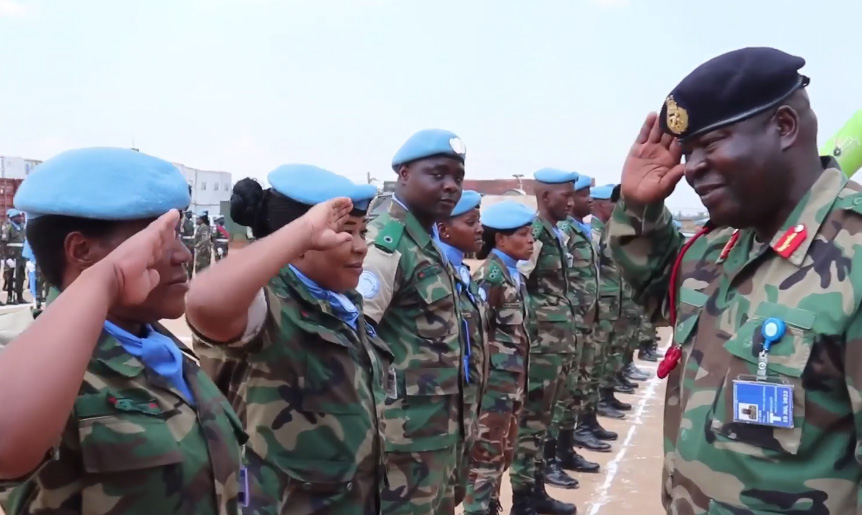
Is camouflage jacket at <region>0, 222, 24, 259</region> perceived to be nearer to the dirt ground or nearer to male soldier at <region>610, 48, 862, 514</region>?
the dirt ground

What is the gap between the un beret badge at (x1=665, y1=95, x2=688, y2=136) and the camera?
77.5 inches

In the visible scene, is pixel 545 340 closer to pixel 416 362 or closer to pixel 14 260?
pixel 416 362

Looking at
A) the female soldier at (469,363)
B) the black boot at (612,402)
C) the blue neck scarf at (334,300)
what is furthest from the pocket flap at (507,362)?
the black boot at (612,402)

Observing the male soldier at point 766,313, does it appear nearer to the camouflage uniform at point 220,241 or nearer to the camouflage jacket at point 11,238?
the camouflage jacket at point 11,238

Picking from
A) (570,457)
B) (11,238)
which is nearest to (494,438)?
(570,457)

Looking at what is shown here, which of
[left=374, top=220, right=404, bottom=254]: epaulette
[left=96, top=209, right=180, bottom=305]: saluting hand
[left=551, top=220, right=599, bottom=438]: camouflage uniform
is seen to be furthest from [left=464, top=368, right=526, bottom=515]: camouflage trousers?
[left=96, top=209, right=180, bottom=305]: saluting hand

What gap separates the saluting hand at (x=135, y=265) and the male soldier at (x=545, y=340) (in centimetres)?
405

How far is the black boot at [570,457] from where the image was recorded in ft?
19.7

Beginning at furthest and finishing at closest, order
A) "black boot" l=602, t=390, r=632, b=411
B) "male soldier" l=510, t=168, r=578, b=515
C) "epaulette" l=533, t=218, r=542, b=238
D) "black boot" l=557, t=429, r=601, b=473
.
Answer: "black boot" l=602, t=390, r=632, b=411
"black boot" l=557, t=429, r=601, b=473
"epaulette" l=533, t=218, r=542, b=238
"male soldier" l=510, t=168, r=578, b=515

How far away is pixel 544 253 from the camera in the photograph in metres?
5.90

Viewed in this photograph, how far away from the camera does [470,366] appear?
3705 millimetres

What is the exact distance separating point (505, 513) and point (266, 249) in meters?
3.83

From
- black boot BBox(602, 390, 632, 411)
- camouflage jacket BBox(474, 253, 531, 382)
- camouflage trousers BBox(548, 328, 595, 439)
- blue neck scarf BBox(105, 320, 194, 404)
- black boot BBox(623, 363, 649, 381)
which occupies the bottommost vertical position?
black boot BBox(623, 363, 649, 381)

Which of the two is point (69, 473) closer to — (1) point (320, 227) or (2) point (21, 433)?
(2) point (21, 433)
